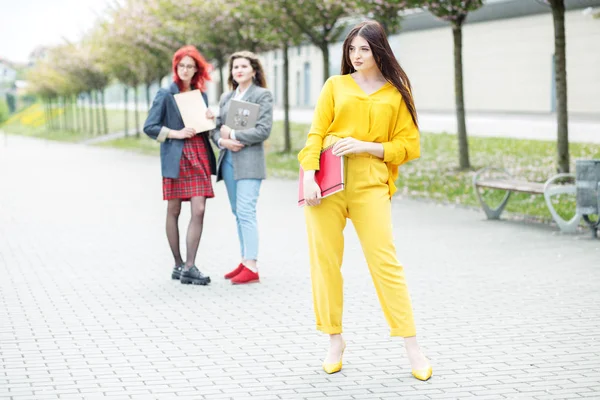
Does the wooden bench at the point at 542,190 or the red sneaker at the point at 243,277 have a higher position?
the wooden bench at the point at 542,190

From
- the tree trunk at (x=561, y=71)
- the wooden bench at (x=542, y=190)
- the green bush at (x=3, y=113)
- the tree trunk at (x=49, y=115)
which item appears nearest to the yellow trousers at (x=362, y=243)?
the wooden bench at (x=542, y=190)

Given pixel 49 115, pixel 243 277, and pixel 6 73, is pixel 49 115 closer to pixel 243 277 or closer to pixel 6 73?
pixel 6 73

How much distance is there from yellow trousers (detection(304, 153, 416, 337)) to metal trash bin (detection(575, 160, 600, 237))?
6.07 metres

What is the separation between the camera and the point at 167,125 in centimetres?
843

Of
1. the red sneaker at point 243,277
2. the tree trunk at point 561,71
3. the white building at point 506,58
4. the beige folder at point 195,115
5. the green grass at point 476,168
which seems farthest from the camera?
the white building at point 506,58

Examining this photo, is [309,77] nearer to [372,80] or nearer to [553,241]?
[553,241]

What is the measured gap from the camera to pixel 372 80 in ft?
17.6

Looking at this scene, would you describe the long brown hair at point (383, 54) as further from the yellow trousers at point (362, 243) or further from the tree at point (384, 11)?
the tree at point (384, 11)

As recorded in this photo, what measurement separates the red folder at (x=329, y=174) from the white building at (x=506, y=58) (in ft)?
111

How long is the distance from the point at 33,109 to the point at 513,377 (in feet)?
329

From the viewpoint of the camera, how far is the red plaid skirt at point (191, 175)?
835cm

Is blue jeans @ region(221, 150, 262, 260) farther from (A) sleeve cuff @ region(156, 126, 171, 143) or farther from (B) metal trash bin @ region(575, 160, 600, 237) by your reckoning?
(B) metal trash bin @ region(575, 160, 600, 237)

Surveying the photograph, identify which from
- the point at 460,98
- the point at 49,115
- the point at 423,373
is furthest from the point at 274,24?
the point at 49,115

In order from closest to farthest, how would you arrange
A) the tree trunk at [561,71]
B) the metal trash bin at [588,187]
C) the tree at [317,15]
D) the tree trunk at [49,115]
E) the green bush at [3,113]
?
the metal trash bin at [588,187] < the tree trunk at [561,71] < the tree at [317,15] < the tree trunk at [49,115] < the green bush at [3,113]
